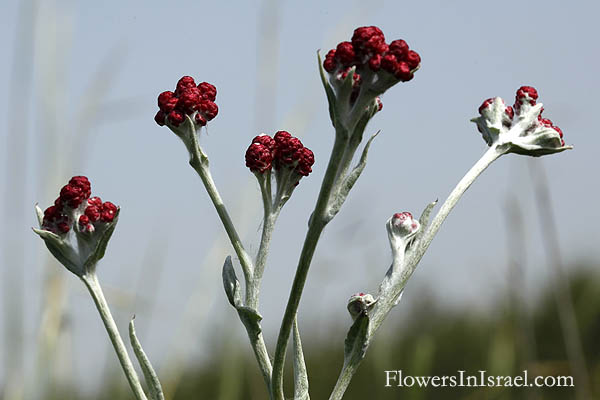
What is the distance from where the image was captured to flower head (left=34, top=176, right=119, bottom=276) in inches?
115

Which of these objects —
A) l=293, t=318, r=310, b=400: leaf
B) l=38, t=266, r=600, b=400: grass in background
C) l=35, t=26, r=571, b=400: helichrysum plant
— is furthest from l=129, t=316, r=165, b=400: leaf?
l=38, t=266, r=600, b=400: grass in background

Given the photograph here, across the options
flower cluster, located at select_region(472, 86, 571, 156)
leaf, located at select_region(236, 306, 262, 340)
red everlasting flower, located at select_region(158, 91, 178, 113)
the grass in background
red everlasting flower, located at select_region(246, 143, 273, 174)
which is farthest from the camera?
the grass in background

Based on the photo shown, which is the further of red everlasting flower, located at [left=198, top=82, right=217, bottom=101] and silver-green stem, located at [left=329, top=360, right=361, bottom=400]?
red everlasting flower, located at [left=198, top=82, right=217, bottom=101]

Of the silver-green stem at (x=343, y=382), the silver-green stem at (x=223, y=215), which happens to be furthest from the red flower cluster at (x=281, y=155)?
the silver-green stem at (x=343, y=382)

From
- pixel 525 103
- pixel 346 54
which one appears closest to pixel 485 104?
pixel 525 103

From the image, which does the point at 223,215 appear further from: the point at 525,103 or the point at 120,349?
the point at 525,103

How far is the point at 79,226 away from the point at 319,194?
3.58ft

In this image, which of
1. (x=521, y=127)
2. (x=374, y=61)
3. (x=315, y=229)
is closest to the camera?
(x=315, y=229)

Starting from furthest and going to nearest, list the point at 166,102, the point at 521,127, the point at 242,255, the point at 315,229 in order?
the point at 521,127 → the point at 166,102 → the point at 242,255 → the point at 315,229

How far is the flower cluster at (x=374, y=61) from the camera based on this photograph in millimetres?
2449

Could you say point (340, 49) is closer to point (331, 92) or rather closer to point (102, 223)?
point (331, 92)

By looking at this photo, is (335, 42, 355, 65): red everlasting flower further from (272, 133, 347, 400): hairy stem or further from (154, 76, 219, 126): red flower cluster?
(154, 76, 219, 126): red flower cluster

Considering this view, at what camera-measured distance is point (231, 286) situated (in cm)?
271
